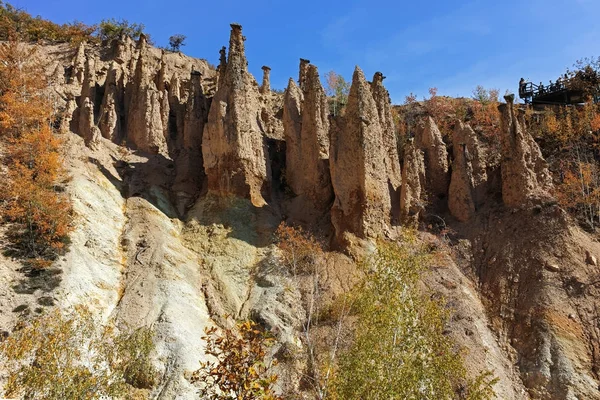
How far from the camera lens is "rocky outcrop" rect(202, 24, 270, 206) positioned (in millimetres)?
31155

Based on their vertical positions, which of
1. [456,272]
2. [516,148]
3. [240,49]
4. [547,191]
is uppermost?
[240,49]

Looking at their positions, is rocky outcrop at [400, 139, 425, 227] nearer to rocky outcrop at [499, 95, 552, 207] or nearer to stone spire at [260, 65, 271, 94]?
rocky outcrop at [499, 95, 552, 207]

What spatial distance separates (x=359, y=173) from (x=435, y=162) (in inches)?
275

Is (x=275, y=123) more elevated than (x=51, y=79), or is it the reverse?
(x=51, y=79)

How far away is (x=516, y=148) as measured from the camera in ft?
97.5

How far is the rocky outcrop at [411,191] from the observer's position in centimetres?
2969

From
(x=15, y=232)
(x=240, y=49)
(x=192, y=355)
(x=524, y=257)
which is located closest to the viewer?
(x=192, y=355)

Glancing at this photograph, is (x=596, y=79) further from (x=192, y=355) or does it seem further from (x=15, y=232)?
(x=15, y=232)

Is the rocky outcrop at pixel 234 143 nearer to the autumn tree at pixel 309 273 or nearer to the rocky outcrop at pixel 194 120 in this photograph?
the rocky outcrop at pixel 194 120

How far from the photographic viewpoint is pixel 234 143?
31.4 metres

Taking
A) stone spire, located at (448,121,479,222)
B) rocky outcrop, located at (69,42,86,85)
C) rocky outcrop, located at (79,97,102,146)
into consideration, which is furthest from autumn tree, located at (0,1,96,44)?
stone spire, located at (448,121,479,222)

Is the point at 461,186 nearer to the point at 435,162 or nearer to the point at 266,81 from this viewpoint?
the point at 435,162

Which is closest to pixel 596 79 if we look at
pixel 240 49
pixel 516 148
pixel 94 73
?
pixel 516 148

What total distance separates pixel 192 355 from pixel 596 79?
139ft
